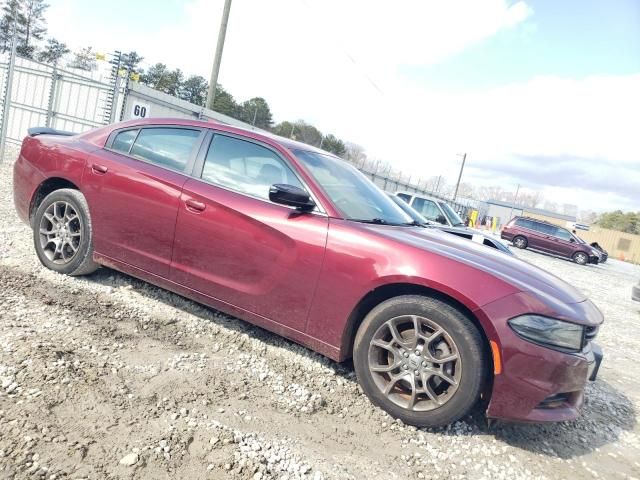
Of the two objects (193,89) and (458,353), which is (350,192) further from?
(193,89)

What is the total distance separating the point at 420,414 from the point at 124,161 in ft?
9.67

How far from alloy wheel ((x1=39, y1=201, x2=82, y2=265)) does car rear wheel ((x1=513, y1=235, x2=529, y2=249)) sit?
2409cm

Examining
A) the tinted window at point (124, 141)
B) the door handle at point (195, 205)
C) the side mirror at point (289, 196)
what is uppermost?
the tinted window at point (124, 141)

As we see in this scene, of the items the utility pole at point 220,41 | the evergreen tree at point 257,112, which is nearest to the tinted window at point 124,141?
the utility pole at point 220,41

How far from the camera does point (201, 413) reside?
2391 mm

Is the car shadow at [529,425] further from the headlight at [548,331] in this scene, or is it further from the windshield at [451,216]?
the windshield at [451,216]

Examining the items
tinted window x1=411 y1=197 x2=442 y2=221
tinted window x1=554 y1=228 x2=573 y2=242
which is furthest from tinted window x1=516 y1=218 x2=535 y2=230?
tinted window x1=411 y1=197 x2=442 y2=221

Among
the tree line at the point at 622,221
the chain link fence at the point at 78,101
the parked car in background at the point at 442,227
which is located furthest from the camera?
the tree line at the point at 622,221

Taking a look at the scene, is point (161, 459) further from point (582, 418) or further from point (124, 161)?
point (582, 418)

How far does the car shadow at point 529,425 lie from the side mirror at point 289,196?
114 centimetres

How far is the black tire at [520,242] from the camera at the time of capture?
24.3 m

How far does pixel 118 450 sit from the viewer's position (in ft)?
6.57

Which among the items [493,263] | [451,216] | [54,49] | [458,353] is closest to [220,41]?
[451,216]

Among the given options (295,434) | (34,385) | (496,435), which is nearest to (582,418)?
(496,435)
